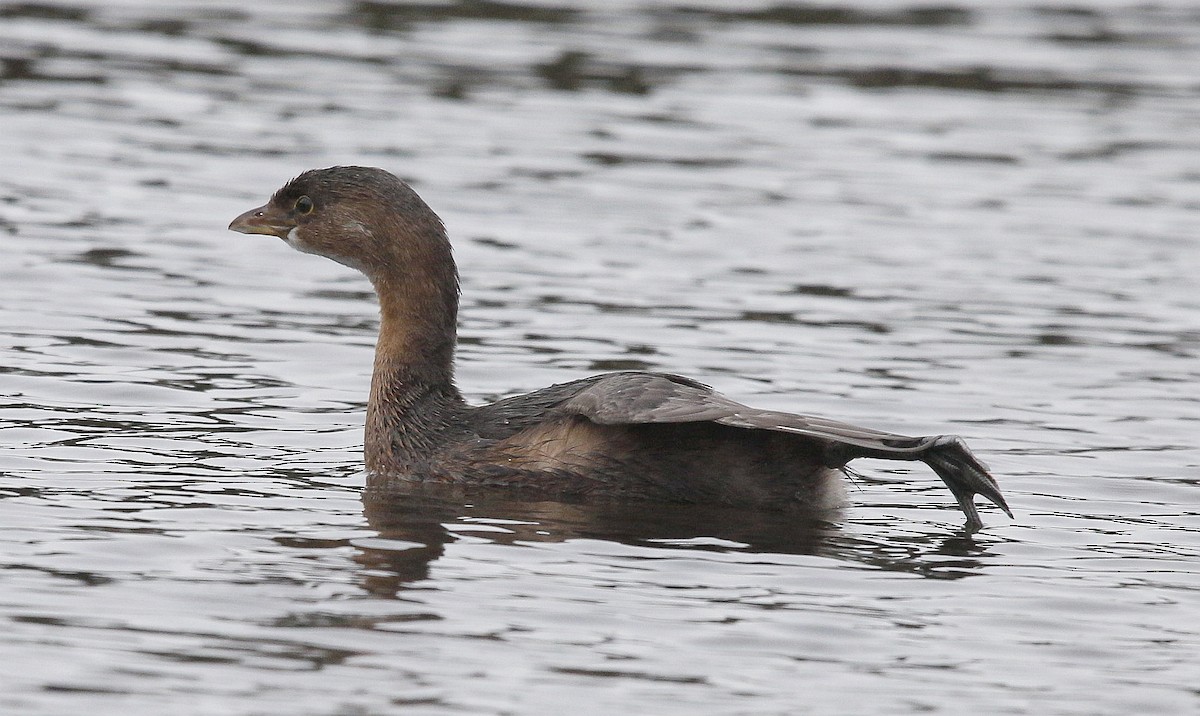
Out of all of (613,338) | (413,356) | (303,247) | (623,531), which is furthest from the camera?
(613,338)

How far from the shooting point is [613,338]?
11.7 m

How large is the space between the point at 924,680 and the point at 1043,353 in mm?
5963

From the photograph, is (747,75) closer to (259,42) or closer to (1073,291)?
(259,42)

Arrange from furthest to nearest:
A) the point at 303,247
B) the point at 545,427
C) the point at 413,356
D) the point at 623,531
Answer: the point at 303,247 → the point at 413,356 → the point at 545,427 → the point at 623,531

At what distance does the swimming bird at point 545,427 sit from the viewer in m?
8.01

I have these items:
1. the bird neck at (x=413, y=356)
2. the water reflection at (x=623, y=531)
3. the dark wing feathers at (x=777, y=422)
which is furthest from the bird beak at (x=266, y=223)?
the dark wing feathers at (x=777, y=422)

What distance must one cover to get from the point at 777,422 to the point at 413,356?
1.96m

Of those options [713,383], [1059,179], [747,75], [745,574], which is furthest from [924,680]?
[747,75]

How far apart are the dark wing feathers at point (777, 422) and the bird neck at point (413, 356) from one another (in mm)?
869

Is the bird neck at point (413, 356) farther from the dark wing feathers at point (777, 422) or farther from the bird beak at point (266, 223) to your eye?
the dark wing feathers at point (777, 422)

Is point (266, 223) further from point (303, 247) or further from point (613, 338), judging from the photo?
point (613, 338)

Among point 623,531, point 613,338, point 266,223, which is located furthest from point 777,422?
point 613,338

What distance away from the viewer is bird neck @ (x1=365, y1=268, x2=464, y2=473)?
29.2ft

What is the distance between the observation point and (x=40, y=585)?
6617 millimetres
